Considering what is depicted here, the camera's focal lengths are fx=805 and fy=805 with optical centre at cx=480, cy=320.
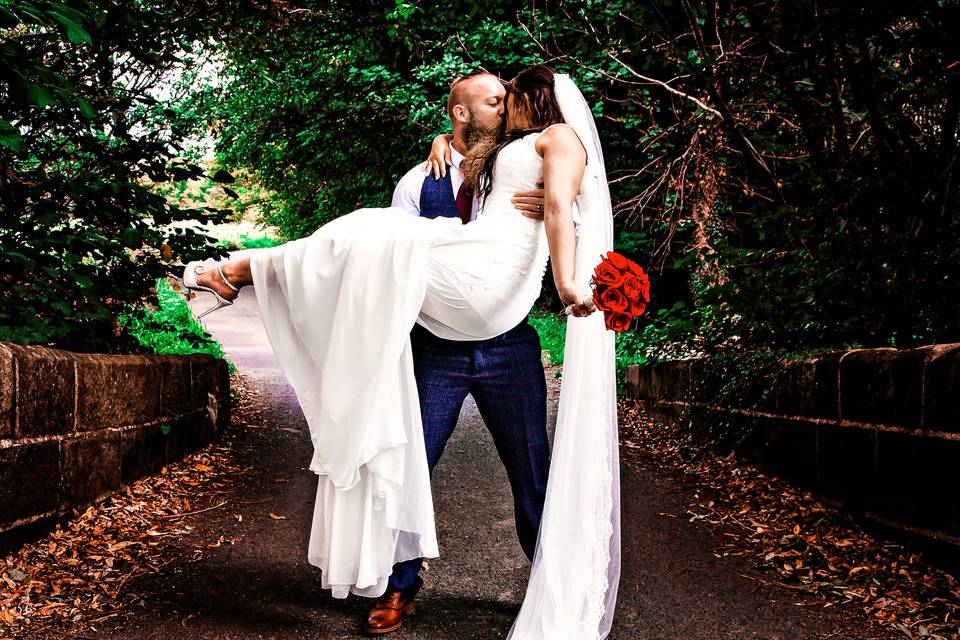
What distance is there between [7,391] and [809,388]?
4.63m

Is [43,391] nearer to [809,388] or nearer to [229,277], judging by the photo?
[229,277]

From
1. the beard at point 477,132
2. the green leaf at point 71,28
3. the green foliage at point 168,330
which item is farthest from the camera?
the green foliage at point 168,330

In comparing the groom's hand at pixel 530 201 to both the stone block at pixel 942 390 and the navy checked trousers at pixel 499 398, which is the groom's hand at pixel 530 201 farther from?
the stone block at pixel 942 390

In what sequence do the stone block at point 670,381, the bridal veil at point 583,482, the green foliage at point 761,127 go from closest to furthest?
the bridal veil at point 583,482, the green foliage at point 761,127, the stone block at point 670,381

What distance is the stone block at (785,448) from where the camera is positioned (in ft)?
17.3

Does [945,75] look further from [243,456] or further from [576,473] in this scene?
[243,456]

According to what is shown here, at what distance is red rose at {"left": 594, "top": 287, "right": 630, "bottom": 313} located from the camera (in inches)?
114

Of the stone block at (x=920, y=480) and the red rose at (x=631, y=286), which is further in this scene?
the stone block at (x=920, y=480)

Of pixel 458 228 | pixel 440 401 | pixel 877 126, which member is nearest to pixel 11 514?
pixel 440 401

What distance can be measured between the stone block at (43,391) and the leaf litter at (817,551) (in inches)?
144

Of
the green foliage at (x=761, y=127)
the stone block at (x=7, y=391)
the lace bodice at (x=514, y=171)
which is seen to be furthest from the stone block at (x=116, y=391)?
the green foliage at (x=761, y=127)

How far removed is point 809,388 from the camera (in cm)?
531

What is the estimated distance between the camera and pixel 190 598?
12.0 feet

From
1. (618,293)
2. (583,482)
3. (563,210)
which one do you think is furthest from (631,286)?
(583,482)
